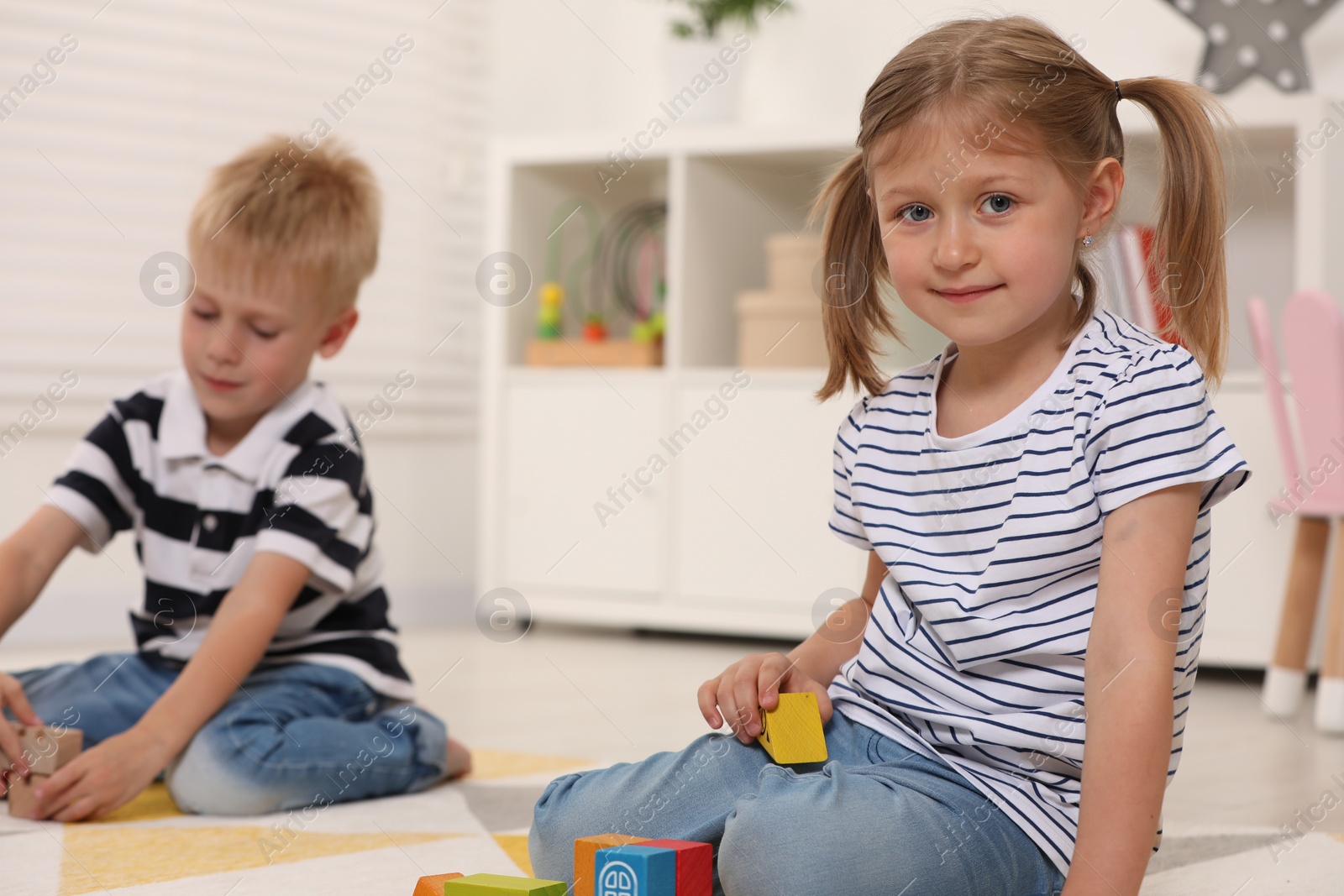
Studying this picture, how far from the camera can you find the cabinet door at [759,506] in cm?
203

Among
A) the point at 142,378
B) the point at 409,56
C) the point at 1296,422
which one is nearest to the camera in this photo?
the point at 1296,422

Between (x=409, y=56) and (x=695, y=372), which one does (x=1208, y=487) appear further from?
(x=409, y=56)

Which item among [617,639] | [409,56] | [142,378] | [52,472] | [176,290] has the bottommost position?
[617,639]

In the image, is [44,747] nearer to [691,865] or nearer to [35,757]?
[35,757]

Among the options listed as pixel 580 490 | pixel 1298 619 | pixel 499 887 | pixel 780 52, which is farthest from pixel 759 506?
pixel 499 887

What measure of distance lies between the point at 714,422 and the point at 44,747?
1.27m

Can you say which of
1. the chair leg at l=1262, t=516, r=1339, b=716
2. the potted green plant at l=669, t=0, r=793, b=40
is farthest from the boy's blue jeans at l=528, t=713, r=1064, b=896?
the potted green plant at l=669, t=0, r=793, b=40

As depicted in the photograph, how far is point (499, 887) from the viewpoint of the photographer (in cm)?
65

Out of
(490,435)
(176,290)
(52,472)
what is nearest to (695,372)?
(490,435)

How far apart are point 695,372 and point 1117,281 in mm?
636

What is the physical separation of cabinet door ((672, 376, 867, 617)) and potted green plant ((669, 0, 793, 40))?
2.07 ft

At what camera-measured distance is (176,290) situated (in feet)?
7.14

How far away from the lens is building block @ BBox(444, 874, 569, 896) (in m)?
0.64

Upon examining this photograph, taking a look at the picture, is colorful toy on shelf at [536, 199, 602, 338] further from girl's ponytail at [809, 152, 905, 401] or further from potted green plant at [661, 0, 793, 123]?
girl's ponytail at [809, 152, 905, 401]
